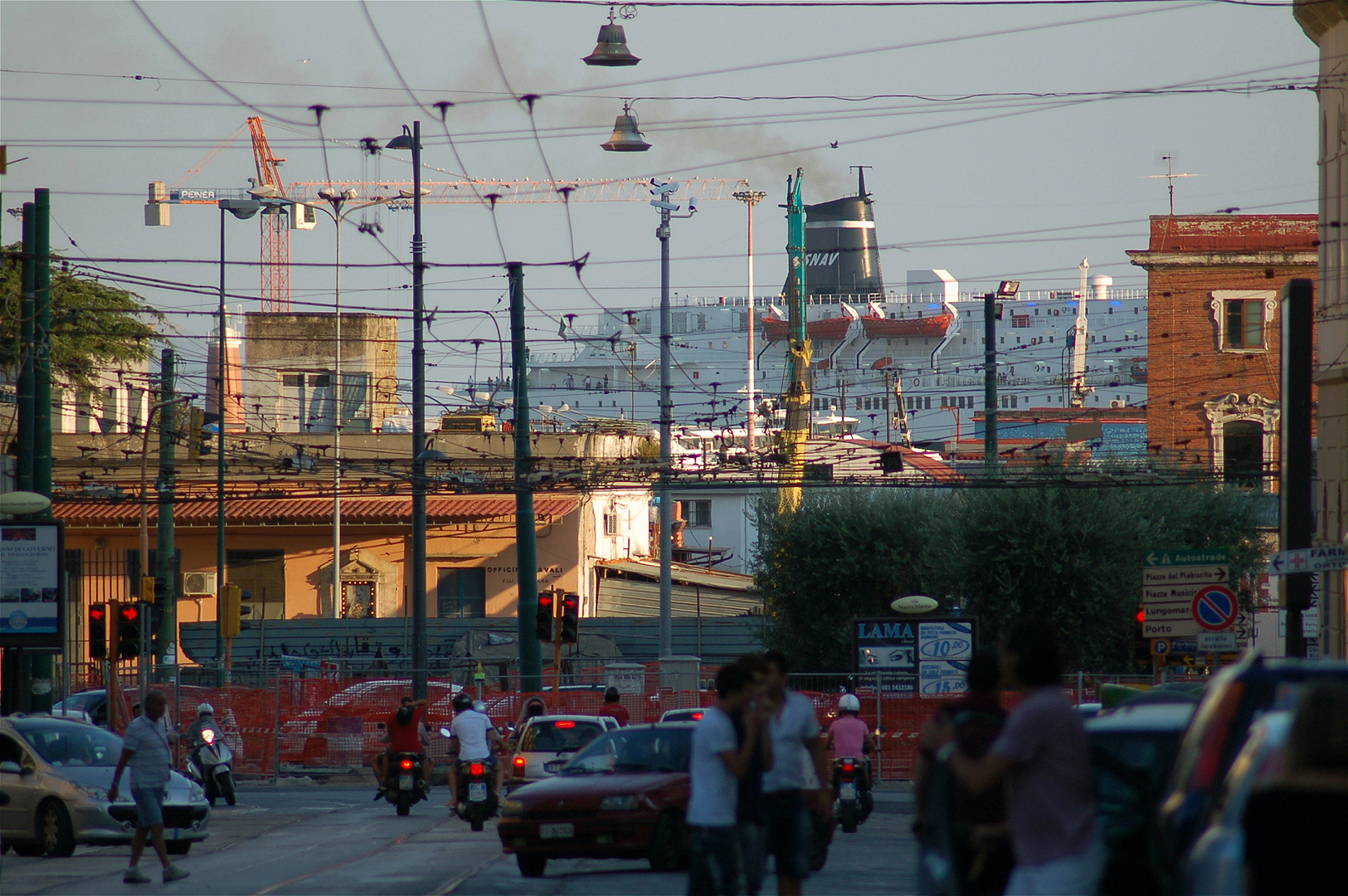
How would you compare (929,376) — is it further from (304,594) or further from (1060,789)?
(1060,789)

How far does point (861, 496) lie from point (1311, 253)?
1590 centimetres

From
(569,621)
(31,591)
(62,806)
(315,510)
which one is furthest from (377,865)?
(315,510)

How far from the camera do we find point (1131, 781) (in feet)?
22.9

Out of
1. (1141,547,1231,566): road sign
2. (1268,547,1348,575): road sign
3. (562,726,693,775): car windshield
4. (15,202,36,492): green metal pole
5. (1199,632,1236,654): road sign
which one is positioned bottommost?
(562,726,693,775): car windshield

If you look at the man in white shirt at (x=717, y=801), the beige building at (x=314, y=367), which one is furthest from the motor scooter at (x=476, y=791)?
the beige building at (x=314, y=367)

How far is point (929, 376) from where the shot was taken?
5374 inches

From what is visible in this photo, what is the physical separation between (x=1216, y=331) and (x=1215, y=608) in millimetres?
29138

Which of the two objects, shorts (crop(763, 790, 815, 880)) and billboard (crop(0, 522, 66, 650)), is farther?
billboard (crop(0, 522, 66, 650))

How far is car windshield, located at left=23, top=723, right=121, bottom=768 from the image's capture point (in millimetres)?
16375

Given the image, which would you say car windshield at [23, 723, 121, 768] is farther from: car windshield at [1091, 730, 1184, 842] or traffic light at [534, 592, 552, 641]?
car windshield at [1091, 730, 1184, 842]

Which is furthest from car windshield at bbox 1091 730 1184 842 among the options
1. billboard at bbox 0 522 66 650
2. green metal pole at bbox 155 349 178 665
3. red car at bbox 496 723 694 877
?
green metal pole at bbox 155 349 178 665

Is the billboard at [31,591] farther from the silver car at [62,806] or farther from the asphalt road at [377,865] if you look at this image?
the asphalt road at [377,865]

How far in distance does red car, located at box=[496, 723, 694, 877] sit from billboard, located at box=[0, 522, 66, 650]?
7210mm

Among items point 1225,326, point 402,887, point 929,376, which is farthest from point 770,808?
point 929,376
